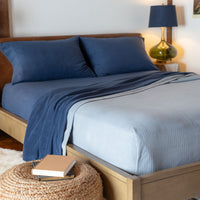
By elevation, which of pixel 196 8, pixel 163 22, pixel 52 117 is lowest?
pixel 52 117

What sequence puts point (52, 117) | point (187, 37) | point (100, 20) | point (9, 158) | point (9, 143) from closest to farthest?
point (52, 117) → point (9, 158) → point (9, 143) → point (100, 20) → point (187, 37)

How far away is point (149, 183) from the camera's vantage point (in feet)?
5.65

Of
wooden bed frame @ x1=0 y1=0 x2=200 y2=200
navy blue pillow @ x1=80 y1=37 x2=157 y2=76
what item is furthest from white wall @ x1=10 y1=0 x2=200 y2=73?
wooden bed frame @ x1=0 y1=0 x2=200 y2=200

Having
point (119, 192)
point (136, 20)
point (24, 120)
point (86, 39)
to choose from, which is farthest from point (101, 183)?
point (136, 20)

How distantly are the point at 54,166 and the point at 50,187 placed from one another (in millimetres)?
157

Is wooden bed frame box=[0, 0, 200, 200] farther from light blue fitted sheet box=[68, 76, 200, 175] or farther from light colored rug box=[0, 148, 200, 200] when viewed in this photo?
light colored rug box=[0, 148, 200, 200]

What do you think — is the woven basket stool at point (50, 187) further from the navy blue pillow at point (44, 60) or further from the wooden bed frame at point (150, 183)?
the navy blue pillow at point (44, 60)

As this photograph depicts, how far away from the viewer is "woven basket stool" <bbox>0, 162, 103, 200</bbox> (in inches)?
66.5

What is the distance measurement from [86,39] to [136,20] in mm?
1063

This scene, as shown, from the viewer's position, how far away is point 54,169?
1.80 m

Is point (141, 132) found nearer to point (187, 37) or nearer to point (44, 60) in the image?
point (44, 60)

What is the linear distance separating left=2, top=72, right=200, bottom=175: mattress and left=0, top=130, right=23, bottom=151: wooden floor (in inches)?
41.4

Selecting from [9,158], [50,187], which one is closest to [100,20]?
[9,158]

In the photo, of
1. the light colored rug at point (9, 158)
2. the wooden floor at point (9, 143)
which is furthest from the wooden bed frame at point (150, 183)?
the wooden floor at point (9, 143)
